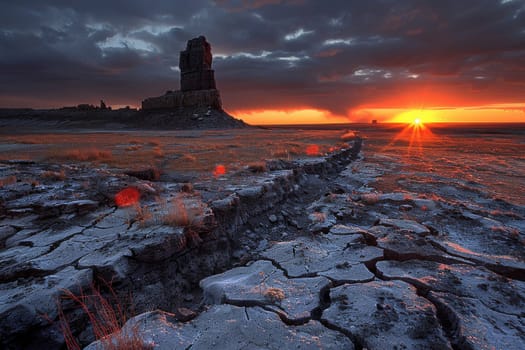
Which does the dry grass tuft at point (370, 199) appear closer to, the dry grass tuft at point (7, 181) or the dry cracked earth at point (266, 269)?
the dry cracked earth at point (266, 269)

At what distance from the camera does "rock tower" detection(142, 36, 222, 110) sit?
229ft

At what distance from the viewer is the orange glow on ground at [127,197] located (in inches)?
186

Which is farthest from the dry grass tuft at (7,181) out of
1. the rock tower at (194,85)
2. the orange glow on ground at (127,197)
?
the rock tower at (194,85)

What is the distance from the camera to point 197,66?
72.7 m

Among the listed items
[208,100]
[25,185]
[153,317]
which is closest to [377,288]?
[153,317]

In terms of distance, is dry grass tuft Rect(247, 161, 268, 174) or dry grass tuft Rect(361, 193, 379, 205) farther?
dry grass tuft Rect(247, 161, 268, 174)

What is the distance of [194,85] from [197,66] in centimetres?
511

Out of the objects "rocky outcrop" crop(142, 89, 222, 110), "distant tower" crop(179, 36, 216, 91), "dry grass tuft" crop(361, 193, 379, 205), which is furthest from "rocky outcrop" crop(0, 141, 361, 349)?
"distant tower" crop(179, 36, 216, 91)

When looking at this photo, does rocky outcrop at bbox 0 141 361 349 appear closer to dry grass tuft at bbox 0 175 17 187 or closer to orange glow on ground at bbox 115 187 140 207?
orange glow on ground at bbox 115 187 140 207

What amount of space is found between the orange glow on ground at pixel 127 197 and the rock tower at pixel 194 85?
218 ft

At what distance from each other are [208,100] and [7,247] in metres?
70.1

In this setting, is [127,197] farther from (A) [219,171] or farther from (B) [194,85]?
(B) [194,85]

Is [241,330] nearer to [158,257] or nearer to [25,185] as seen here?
[158,257]

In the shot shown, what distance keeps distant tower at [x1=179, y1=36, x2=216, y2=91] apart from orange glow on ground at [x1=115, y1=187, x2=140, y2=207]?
239 feet
